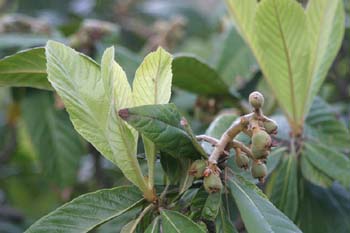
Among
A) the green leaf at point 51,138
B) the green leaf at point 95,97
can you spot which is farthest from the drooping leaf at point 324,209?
the green leaf at point 51,138

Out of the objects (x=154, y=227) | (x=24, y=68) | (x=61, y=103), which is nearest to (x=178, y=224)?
(x=154, y=227)

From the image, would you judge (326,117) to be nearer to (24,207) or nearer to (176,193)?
(176,193)

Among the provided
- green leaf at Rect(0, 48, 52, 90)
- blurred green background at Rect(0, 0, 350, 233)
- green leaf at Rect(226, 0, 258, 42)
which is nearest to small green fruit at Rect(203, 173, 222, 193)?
green leaf at Rect(0, 48, 52, 90)

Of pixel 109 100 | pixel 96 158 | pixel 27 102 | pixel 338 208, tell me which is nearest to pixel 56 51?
pixel 109 100

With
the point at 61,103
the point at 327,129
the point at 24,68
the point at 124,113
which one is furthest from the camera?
the point at 61,103

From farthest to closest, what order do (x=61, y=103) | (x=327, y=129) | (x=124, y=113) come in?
(x=61, y=103) → (x=327, y=129) → (x=124, y=113)

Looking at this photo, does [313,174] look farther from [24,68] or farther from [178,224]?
[24,68]
